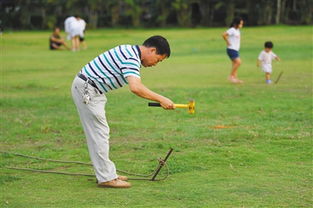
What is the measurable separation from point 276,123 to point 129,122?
2463mm

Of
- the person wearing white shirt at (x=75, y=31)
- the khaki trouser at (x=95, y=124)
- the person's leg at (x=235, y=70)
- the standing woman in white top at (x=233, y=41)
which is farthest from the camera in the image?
the person wearing white shirt at (x=75, y=31)

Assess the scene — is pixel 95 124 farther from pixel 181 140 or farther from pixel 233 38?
pixel 233 38

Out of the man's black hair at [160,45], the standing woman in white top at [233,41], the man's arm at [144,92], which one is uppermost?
the man's black hair at [160,45]

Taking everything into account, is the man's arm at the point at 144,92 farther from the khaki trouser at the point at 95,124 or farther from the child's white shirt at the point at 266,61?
the child's white shirt at the point at 266,61

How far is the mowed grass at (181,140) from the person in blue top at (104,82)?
327 mm

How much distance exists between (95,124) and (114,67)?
67cm

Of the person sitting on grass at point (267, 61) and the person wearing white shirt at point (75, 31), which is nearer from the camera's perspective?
the person sitting on grass at point (267, 61)

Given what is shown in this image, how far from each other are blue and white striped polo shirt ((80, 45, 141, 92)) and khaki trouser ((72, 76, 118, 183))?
4.8 inches

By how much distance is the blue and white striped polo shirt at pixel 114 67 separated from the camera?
25.8 ft

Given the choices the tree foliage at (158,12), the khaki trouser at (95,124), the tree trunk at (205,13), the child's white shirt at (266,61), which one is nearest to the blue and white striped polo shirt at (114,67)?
the khaki trouser at (95,124)

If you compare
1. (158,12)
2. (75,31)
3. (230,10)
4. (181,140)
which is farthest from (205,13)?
(181,140)

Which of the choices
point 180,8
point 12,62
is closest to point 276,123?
point 12,62

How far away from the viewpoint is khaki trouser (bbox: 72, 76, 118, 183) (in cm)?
813

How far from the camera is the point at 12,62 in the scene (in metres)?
26.5
